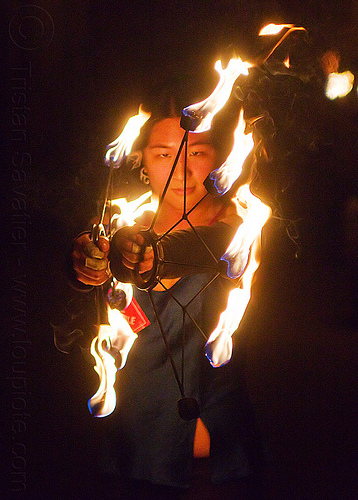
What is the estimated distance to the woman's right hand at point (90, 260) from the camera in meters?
1.02

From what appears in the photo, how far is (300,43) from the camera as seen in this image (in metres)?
1.52

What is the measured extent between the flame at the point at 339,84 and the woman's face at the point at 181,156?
0.57 metres

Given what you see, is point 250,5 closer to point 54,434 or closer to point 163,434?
point 163,434

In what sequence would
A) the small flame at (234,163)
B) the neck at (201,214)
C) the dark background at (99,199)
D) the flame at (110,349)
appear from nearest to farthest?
the small flame at (234,163), the flame at (110,349), the neck at (201,214), the dark background at (99,199)

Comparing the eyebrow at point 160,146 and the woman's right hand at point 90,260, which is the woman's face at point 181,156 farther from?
the woman's right hand at point 90,260

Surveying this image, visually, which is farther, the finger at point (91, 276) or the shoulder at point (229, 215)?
the shoulder at point (229, 215)

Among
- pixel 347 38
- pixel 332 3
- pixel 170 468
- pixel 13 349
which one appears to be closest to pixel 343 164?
pixel 347 38

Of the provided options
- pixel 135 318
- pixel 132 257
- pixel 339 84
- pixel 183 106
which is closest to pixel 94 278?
pixel 132 257

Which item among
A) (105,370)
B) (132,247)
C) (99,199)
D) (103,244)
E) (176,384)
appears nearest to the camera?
(132,247)

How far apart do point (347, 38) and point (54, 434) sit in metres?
1.73

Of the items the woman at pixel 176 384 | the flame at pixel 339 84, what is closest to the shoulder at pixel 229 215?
the woman at pixel 176 384

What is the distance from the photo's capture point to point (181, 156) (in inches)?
52.2

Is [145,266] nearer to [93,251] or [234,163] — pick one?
[93,251]

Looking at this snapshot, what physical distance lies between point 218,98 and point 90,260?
0.46 meters
